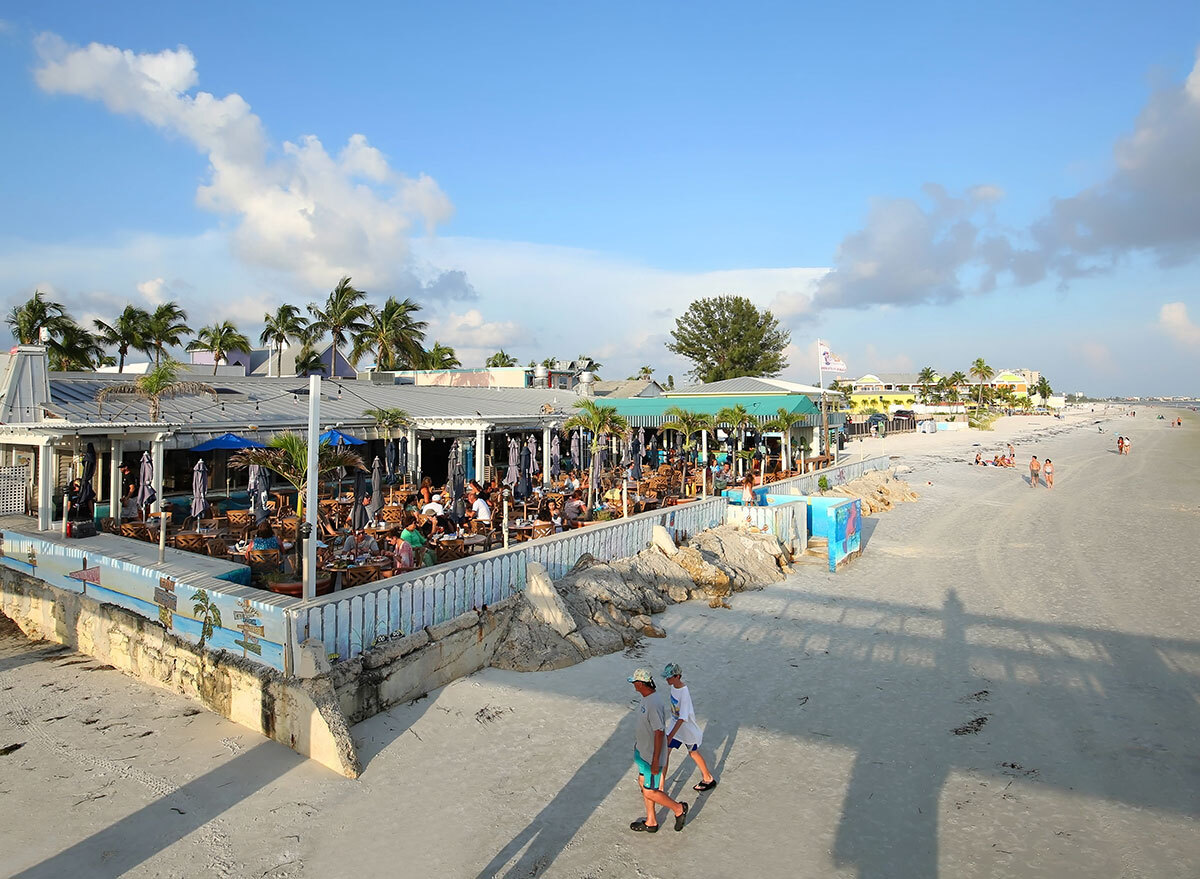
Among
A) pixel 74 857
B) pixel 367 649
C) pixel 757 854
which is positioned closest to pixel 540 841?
pixel 757 854

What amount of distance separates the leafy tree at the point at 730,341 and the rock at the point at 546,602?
53.2m

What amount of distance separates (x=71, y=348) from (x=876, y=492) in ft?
118

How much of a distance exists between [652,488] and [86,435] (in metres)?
12.5

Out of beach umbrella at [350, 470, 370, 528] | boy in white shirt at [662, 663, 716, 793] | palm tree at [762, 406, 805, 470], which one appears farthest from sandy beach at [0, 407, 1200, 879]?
palm tree at [762, 406, 805, 470]

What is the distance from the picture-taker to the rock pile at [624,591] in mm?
9352

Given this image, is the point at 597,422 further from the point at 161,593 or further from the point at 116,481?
the point at 161,593

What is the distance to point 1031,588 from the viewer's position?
45.9 ft

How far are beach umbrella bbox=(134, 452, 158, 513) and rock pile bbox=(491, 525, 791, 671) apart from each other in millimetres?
7829

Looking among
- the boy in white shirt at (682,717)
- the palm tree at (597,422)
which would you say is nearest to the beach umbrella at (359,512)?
the palm tree at (597,422)

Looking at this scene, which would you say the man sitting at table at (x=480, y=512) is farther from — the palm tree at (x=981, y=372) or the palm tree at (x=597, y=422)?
the palm tree at (x=981, y=372)

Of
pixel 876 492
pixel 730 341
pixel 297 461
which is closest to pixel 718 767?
pixel 297 461

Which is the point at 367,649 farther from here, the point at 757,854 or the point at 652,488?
the point at 652,488

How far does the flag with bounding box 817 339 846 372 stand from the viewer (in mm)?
27828

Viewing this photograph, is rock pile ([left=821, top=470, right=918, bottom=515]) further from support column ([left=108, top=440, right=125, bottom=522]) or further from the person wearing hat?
support column ([left=108, top=440, right=125, bottom=522])
